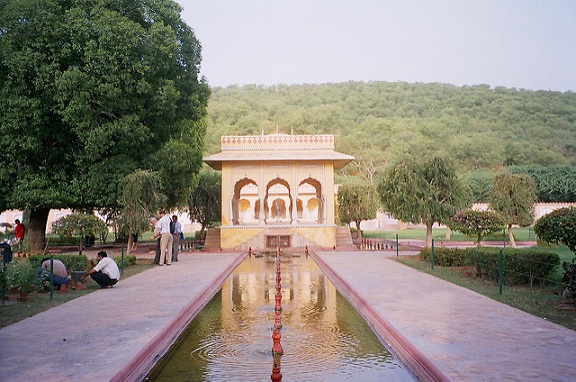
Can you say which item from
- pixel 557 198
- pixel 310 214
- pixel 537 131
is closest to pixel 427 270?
pixel 310 214

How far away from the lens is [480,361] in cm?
578

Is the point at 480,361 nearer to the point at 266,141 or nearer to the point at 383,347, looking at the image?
the point at 383,347

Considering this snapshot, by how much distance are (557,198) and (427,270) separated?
47471 millimetres

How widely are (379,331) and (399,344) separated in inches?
41.9

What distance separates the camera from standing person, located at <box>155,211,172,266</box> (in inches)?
730

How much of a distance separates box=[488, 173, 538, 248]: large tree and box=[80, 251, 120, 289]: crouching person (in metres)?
19.6

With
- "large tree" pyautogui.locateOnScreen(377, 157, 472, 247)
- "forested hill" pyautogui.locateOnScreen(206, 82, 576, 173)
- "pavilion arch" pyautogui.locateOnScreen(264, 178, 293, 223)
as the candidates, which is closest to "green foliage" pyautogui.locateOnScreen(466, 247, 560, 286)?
"large tree" pyautogui.locateOnScreen(377, 157, 472, 247)

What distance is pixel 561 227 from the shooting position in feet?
35.9

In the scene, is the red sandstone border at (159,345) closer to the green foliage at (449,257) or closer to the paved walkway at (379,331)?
the paved walkway at (379,331)

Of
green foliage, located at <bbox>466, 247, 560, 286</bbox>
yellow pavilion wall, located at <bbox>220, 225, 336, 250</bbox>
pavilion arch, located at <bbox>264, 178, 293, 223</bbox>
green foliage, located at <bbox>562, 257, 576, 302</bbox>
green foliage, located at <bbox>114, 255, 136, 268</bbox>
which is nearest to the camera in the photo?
green foliage, located at <bbox>562, 257, 576, 302</bbox>

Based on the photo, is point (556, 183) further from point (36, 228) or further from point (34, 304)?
point (34, 304)

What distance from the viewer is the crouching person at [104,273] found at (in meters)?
12.2

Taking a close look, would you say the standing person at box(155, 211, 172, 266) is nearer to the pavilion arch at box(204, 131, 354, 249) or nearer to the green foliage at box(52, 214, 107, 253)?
the green foliage at box(52, 214, 107, 253)

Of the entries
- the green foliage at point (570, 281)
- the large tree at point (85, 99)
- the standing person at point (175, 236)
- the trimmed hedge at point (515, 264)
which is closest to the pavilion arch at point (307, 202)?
the large tree at point (85, 99)
